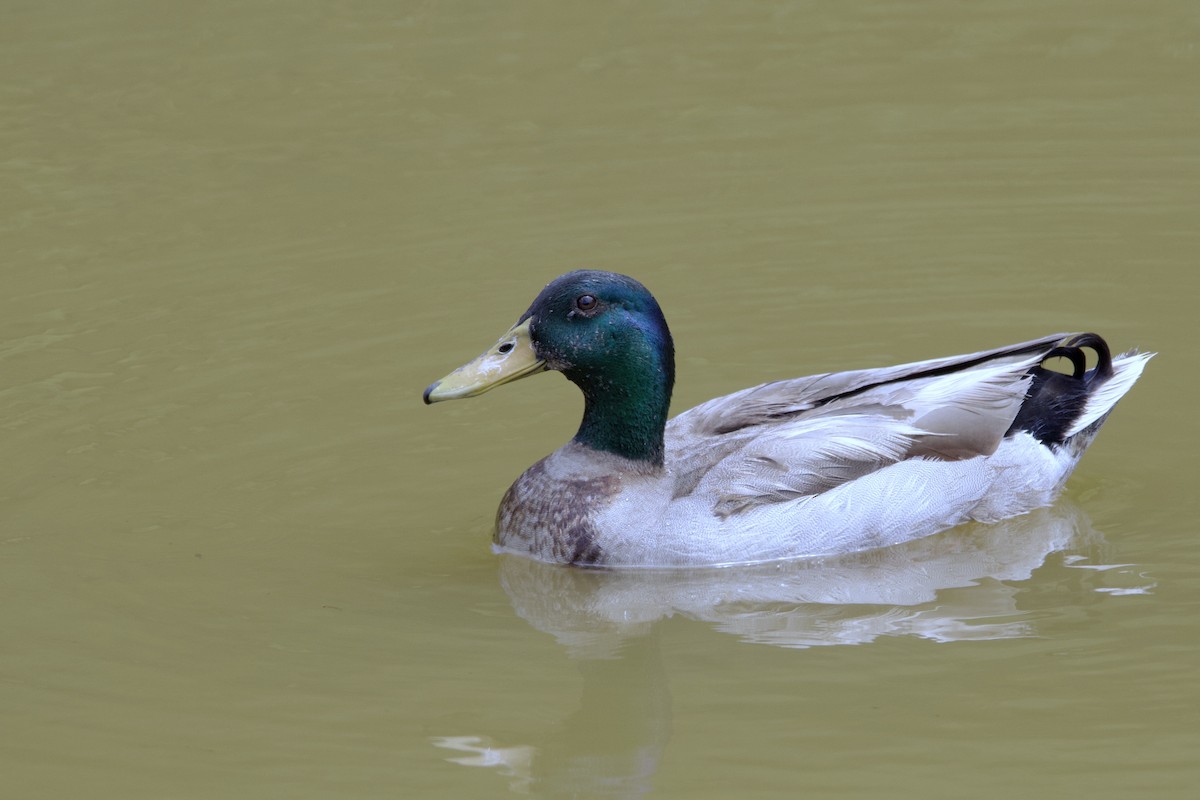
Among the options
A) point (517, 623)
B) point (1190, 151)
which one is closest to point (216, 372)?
point (517, 623)

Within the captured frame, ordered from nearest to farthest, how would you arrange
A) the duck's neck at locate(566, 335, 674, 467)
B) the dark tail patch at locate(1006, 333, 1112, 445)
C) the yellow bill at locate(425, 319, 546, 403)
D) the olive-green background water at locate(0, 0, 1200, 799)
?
the olive-green background water at locate(0, 0, 1200, 799)
the yellow bill at locate(425, 319, 546, 403)
the duck's neck at locate(566, 335, 674, 467)
the dark tail patch at locate(1006, 333, 1112, 445)

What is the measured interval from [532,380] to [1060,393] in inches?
125

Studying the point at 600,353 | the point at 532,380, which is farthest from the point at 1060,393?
the point at 532,380

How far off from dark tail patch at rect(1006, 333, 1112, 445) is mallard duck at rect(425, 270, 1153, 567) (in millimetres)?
11

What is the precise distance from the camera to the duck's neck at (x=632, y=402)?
28.3ft

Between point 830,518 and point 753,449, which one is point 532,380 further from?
point 830,518

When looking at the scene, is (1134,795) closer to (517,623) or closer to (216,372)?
(517,623)

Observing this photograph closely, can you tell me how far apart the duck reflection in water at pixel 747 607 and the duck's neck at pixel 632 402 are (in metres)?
0.64

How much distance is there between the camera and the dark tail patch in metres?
9.20

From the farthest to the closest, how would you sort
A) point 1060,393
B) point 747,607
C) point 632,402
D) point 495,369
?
point 1060,393 → point 632,402 → point 495,369 → point 747,607

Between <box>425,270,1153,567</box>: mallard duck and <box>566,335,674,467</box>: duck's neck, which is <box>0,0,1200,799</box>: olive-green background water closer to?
<box>425,270,1153,567</box>: mallard duck

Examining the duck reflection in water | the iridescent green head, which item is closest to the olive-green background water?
the duck reflection in water

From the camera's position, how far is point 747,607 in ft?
26.5

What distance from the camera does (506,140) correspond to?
46.3 ft
